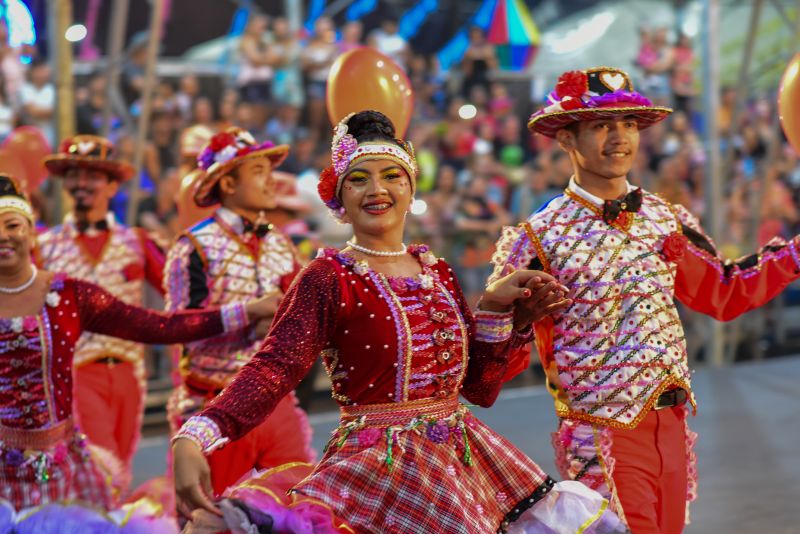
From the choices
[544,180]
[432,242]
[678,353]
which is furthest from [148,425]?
[678,353]

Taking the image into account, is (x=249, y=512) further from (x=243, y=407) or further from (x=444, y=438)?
(x=444, y=438)

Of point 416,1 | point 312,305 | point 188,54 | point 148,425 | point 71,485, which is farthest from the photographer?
point 416,1

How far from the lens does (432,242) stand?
1087cm

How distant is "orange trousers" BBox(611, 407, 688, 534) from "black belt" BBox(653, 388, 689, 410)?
2cm

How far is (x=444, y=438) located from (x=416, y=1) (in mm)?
12314

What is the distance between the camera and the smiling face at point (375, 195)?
11.4 ft

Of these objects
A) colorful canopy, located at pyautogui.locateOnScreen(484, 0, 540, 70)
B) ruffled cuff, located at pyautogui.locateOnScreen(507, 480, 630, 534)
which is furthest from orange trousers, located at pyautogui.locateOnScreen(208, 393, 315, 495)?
colorful canopy, located at pyautogui.locateOnScreen(484, 0, 540, 70)

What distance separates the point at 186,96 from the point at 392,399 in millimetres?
8821

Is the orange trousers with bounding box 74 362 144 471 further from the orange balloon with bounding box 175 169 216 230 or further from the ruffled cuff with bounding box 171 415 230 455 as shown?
the ruffled cuff with bounding box 171 415 230 455

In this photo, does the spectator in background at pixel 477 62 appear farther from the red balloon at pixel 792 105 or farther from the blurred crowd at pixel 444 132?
the red balloon at pixel 792 105

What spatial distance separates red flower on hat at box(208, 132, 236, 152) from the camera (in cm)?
573

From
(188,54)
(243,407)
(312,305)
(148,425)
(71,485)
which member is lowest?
(148,425)

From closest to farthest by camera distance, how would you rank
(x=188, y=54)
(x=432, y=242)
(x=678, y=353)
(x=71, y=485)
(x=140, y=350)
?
(x=678, y=353), (x=71, y=485), (x=140, y=350), (x=432, y=242), (x=188, y=54)

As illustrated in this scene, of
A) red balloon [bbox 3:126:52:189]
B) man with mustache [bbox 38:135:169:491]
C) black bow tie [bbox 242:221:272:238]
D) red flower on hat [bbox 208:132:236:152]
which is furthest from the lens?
red balloon [bbox 3:126:52:189]
